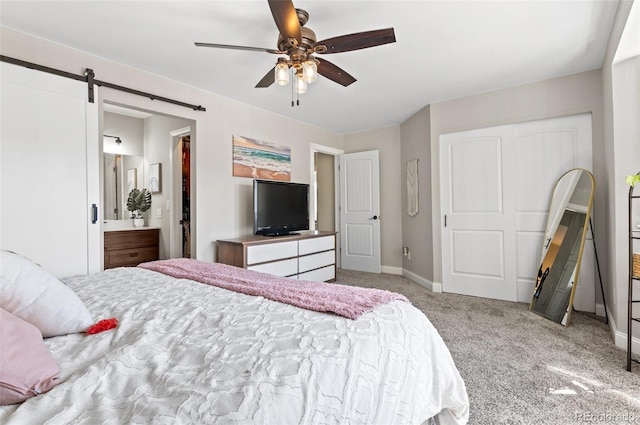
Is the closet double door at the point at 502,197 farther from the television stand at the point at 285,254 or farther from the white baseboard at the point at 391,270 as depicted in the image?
the television stand at the point at 285,254

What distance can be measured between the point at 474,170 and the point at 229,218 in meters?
3.10

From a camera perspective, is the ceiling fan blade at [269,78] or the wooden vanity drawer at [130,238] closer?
the ceiling fan blade at [269,78]

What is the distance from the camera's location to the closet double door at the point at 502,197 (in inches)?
132

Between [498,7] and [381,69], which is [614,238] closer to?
[498,7]

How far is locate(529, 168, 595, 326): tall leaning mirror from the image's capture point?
2928mm

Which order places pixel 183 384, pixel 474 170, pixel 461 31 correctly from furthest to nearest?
pixel 474 170, pixel 461 31, pixel 183 384

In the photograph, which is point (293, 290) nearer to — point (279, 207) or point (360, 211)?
point (279, 207)

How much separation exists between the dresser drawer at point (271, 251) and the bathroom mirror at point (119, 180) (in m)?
2.41

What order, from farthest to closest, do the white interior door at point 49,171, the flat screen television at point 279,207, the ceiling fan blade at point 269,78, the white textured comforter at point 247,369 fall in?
the flat screen television at point 279,207 → the ceiling fan blade at point 269,78 → the white interior door at point 49,171 → the white textured comforter at point 247,369

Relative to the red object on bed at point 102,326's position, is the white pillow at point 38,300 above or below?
above

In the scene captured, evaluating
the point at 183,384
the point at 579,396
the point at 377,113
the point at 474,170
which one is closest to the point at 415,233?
the point at 474,170

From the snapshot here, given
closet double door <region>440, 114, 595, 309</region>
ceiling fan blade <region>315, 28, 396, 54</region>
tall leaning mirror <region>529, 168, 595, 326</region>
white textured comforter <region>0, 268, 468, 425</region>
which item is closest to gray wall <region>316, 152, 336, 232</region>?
closet double door <region>440, 114, 595, 309</region>

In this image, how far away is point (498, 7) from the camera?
2.16 meters

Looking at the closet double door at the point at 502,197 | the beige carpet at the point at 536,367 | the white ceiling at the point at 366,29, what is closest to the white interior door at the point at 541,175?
the closet double door at the point at 502,197
